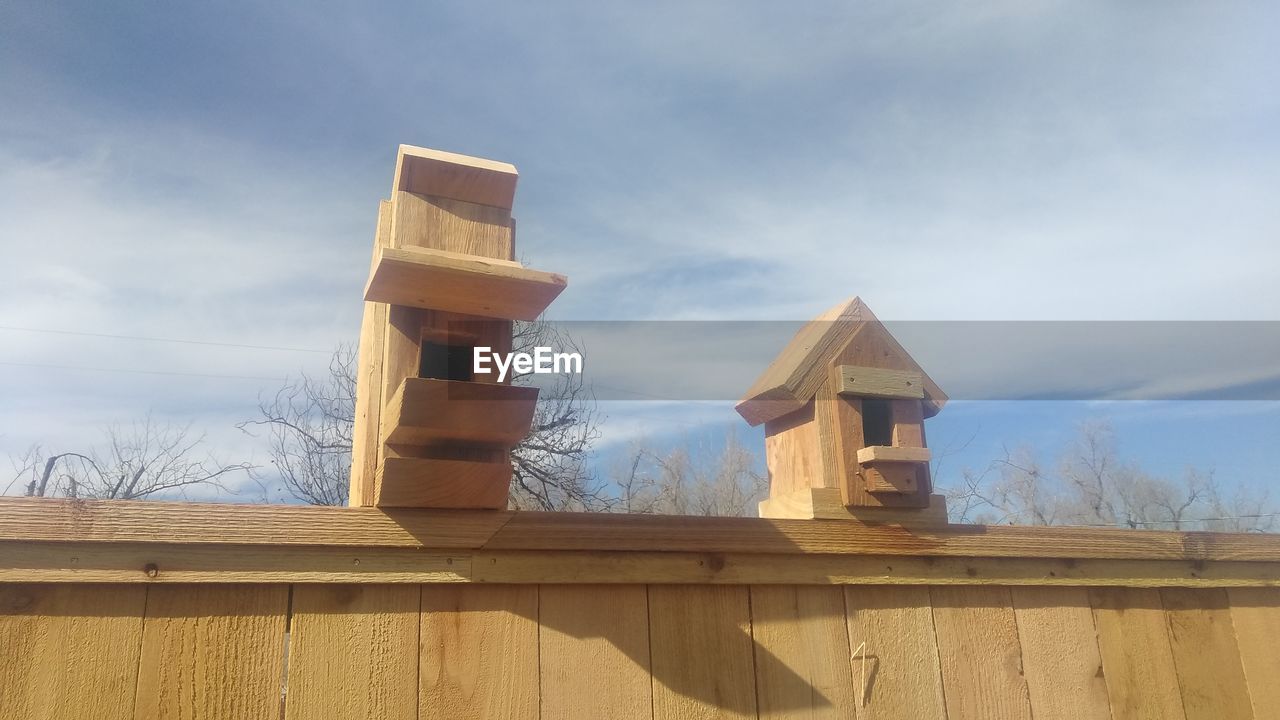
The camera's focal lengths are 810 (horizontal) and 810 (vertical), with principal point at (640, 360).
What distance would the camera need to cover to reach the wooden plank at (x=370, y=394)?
1209mm

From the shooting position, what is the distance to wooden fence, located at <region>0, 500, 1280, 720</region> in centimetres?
102

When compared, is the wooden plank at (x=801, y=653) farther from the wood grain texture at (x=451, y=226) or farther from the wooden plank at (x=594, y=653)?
the wood grain texture at (x=451, y=226)

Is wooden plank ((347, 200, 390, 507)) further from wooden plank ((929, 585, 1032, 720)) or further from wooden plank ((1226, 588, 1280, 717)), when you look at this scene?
wooden plank ((1226, 588, 1280, 717))

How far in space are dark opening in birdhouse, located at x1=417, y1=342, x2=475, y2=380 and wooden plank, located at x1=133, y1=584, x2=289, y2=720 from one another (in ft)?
1.28

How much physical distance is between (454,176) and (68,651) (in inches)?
32.1

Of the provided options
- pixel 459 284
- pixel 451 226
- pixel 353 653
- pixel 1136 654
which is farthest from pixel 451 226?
pixel 1136 654

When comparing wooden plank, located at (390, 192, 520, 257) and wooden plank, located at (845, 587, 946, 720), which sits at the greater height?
wooden plank, located at (390, 192, 520, 257)

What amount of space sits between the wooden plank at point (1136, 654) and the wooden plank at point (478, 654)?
1.06m

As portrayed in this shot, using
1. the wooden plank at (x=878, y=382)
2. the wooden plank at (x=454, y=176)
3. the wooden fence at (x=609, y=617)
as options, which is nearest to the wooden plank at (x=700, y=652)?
the wooden fence at (x=609, y=617)

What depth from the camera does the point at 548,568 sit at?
121 cm

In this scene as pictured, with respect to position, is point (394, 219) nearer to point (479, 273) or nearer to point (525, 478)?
point (479, 273)

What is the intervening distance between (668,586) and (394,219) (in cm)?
72

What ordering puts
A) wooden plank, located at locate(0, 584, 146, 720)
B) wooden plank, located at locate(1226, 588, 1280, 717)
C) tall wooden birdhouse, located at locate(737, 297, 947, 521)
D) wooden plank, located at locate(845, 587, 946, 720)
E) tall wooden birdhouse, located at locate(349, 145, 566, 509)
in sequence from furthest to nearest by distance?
1. wooden plank, located at locate(1226, 588, 1280, 717)
2. tall wooden birdhouse, located at locate(737, 297, 947, 521)
3. wooden plank, located at locate(845, 587, 946, 720)
4. tall wooden birdhouse, located at locate(349, 145, 566, 509)
5. wooden plank, located at locate(0, 584, 146, 720)

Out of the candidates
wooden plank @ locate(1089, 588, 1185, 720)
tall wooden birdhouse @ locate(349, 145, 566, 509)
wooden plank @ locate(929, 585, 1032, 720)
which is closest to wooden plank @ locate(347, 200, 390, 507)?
tall wooden birdhouse @ locate(349, 145, 566, 509)
